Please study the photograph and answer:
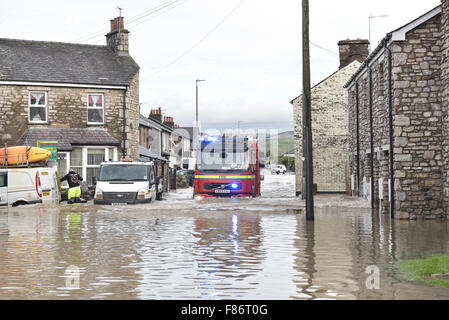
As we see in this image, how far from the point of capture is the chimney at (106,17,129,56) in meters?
39.5

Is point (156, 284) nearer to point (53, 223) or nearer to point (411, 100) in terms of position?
point (53, 223)

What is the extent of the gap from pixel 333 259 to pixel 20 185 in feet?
55.1

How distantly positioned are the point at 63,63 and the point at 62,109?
3081 millimetres

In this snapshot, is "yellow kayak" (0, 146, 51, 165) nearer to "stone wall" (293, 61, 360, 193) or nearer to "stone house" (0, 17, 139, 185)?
"stone house" (0, 17, 139, 185)

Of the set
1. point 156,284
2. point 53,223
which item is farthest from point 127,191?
point 156,284

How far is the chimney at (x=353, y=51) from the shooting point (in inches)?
1673

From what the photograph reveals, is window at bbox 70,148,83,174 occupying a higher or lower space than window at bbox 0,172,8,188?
higher

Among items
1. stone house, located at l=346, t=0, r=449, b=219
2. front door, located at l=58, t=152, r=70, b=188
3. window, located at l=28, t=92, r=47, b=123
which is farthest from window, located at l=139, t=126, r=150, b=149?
stone house, located at l=346, t=0, r=449, b=219

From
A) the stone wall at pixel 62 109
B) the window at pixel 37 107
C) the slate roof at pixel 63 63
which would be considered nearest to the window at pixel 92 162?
the stone wall at pixel 62 109

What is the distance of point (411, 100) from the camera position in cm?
2009

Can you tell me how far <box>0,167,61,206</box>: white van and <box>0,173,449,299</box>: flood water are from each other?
9.40 ft

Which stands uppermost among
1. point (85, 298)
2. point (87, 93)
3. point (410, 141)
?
point (87, 93)

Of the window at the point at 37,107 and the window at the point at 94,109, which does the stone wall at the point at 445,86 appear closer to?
the window at the point at 94,109

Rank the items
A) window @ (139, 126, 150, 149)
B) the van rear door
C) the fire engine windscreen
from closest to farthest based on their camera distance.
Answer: the van rear door, the fire engine windscreen, window @ (139, 126, 150, 149)
